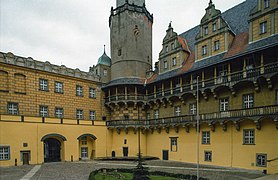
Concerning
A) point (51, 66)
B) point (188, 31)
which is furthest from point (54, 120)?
point (188, 31)

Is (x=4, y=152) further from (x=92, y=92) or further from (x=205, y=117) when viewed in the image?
(x=205, y=117)

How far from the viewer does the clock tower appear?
35.5 meters

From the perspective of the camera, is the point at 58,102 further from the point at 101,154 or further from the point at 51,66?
the point at 101,154

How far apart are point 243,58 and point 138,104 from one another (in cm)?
1642

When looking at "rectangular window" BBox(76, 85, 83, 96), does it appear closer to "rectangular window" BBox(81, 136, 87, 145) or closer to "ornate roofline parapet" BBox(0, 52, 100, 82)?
"ornate roofline parapet" BBox(0, 52, 100, 82)

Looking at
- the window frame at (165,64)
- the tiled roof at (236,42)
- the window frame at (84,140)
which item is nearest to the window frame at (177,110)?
the tiled roof at (236,42)

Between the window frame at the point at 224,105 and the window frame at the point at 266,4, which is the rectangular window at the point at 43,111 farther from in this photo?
the window frame at the point at 266,4

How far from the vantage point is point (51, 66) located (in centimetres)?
3100

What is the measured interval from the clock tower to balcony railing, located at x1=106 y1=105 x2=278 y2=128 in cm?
734

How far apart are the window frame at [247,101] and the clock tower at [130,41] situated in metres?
17.0

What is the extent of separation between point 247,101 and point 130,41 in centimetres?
1997

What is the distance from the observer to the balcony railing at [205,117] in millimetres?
19656

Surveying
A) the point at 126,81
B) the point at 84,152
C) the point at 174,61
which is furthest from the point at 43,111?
the point at 174,61

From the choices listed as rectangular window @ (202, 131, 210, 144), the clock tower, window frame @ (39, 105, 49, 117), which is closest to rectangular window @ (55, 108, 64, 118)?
window frame @ (39, 105, 49, 117)
